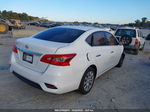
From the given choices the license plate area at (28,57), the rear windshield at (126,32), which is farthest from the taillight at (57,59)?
the rear windshield at (126,32)

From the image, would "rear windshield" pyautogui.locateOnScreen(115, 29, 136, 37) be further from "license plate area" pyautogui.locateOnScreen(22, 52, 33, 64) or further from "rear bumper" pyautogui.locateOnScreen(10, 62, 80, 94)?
"license plate area" pyautogui.locateOnScreen(22, 52, 33, 64)

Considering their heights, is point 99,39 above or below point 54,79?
above

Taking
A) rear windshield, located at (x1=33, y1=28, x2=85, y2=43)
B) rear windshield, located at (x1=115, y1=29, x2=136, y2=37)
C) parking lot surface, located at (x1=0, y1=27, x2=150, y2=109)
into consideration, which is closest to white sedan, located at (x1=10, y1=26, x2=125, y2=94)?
rear windshield, located at (x1=33, y1=28, x2=85, y2=43)

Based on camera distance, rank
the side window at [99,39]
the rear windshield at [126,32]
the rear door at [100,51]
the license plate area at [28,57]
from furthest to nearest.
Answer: the rear windshield at [126,32] < the side window at [99,39] < the rear door at [100,51] < the license plate area at [28,57]

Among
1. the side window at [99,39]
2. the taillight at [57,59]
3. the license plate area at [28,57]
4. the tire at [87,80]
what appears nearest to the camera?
the taillight at [57,59]

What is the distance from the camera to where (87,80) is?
3395 millimetres

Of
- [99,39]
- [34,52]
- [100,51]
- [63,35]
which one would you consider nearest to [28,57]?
[34,52]

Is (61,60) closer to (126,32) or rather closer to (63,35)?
(63,35)

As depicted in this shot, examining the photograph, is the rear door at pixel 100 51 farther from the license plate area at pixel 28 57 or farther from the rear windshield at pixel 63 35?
the license plate area at pixel 28 57

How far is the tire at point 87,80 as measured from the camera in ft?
10.5

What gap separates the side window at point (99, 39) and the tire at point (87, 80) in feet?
2.34

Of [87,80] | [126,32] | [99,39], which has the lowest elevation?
[87,80]

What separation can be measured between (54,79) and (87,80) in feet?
3.41

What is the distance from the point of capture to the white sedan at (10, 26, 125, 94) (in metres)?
2.66
